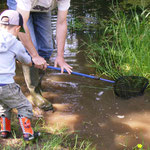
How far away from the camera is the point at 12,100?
83.7 inches

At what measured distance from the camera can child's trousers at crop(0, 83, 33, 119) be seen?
80.3 inches

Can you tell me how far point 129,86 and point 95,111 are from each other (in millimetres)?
649

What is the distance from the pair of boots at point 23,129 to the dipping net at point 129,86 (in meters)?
1.39

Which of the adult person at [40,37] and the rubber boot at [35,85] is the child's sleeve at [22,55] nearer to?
the adult person at [40,37]

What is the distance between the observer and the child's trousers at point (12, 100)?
6.69 ft

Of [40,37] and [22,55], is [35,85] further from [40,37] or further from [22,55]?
[22,55]

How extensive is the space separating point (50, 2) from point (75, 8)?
4844 millimetres

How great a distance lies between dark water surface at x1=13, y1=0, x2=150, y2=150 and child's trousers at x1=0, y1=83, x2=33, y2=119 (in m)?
0.56

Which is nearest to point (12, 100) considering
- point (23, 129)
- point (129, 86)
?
point (23, 129)

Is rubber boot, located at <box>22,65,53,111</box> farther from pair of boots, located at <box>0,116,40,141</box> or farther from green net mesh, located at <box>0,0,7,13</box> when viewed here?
green net mesh, located at <box>0,0,7,13</box>

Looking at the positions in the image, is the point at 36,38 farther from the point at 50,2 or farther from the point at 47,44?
the point at 50,2

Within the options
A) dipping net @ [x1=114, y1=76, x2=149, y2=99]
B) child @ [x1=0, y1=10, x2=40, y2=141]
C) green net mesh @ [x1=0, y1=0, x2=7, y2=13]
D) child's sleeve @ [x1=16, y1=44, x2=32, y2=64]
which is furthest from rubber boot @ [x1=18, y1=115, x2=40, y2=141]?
green net mesh @ [x1=0, y1=0, x2=7, y2=13]

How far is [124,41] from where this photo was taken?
366cm

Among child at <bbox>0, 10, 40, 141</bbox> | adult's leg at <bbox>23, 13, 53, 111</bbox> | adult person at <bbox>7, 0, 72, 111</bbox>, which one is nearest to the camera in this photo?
child at <bbox>0, 10, 40, 141</bbox>
